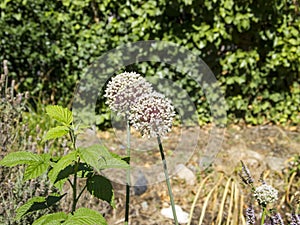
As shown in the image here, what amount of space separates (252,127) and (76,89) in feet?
6.26

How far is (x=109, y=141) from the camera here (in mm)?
4984

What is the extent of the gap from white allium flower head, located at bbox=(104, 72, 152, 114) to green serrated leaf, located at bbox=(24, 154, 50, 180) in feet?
0.95

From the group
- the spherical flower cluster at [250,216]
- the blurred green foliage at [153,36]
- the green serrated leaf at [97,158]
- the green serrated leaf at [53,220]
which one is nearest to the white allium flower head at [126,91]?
the green serrated leaf at [97,158]

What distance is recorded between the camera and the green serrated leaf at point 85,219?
157cm

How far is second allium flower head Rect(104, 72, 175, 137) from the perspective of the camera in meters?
1.50

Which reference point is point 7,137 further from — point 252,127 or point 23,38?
point 252,127

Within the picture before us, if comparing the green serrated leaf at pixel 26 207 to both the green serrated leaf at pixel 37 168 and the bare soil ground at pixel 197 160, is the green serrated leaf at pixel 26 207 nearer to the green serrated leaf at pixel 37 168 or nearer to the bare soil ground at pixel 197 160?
the green serrated leaf at pixel 37 168

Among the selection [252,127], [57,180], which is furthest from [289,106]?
[57,180]

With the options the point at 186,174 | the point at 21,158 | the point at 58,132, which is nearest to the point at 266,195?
the point at 58,132

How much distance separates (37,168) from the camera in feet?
5.32

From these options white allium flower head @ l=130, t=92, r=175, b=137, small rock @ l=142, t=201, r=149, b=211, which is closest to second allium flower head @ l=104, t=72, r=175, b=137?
white allium flower head @ l=130, t=92, r=175, b=137

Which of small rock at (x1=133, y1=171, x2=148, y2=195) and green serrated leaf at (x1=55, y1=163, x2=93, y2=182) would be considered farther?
small rock at (x1=133, y1=171, x2=148, y2=195)

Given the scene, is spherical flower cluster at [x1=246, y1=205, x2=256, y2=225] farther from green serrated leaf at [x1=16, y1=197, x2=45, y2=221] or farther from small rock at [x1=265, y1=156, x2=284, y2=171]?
small rock at [x1=265, y1=156, x2=284, y2=171]

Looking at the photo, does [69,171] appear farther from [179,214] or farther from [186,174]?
[186,174]
